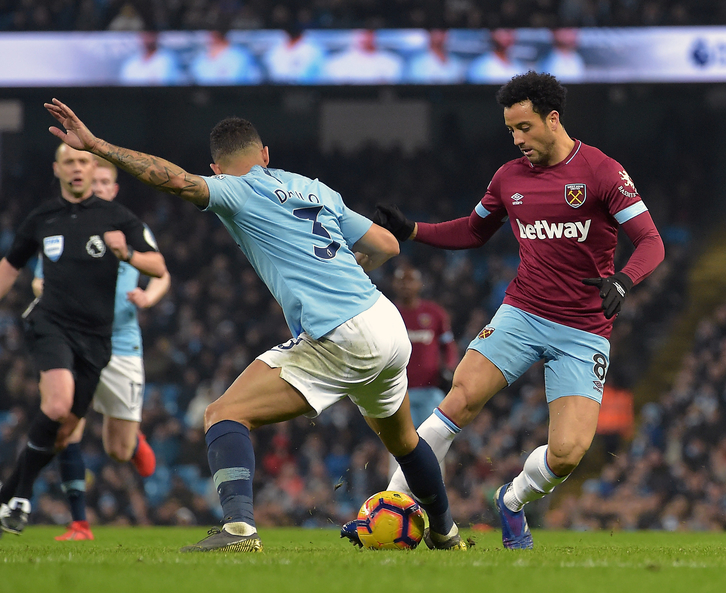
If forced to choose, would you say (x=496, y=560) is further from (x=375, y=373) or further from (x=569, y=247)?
(x=569, y=247)

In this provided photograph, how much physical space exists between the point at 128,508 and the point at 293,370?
31.8 feet

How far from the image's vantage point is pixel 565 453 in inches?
209

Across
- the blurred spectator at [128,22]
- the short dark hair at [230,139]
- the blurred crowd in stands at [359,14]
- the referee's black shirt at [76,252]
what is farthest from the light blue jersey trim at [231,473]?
the blurred spectator at [128,22]

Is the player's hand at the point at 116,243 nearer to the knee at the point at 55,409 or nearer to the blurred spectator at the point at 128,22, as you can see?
the knee at the point at 55,409

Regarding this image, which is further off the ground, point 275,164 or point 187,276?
point 275,164

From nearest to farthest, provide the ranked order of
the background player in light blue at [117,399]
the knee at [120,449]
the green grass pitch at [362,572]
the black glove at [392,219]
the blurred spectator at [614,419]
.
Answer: the green grass pitch at [362,572] → the black glove at [392,219] → the background player in light blue at [117,399] → the knee at [120,449] → the blurred spectator at [614,419]

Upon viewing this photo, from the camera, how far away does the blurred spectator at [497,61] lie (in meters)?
16.4

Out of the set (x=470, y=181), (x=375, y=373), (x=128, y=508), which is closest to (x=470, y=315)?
(x=470, y=181)

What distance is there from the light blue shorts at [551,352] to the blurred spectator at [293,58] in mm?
11688

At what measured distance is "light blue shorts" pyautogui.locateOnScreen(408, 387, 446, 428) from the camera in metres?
9.35

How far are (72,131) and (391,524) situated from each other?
2.51 metres

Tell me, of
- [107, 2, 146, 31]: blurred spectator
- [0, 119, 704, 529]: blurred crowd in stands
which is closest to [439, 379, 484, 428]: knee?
[0, 119, 704, 529]: blurred crowd in stands

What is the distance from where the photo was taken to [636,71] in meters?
16.7

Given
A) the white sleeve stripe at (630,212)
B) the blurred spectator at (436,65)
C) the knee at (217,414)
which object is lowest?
the knee at (217,414)
